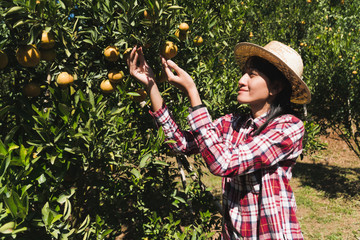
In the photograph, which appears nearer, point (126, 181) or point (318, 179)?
point (126, 181)

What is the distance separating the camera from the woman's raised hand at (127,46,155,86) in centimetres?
147

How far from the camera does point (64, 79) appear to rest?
4.61ft

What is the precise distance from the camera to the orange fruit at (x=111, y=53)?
145cm

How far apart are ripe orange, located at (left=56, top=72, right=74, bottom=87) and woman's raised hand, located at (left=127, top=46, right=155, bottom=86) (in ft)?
0.97

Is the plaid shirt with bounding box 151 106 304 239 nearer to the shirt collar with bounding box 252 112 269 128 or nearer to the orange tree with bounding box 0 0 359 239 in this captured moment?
the shirt collar with bounding box 252 112 269 128

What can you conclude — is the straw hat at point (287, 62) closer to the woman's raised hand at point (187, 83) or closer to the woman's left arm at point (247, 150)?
the woman's left arm at point (247, 150)

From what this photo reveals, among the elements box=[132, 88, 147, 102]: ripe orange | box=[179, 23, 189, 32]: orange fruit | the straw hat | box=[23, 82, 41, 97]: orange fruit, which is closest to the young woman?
the straw hat

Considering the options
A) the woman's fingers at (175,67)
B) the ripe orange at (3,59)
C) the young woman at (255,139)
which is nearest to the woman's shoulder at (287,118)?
the young woman at (255,139)

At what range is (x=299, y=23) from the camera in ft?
25.3

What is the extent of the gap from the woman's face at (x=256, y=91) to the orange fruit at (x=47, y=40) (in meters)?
0.99

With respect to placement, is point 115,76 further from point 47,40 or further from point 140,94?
point 47,40

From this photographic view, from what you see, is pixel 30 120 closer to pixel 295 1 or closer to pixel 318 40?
pixel 318 40

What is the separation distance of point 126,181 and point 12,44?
3.45 ft

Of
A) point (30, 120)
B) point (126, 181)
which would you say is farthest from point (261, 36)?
point (30, 120)
